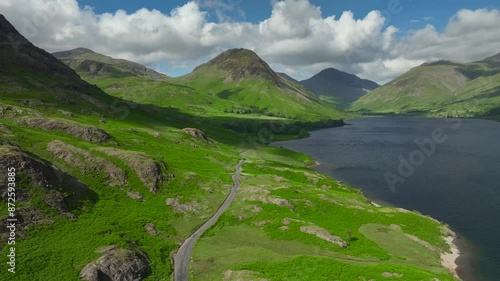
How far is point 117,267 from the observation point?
69.3 metres

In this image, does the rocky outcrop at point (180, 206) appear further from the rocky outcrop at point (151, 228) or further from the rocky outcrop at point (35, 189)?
the rocky outcrop at point (35, 189)

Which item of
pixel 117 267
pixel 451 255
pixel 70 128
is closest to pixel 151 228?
pixel 117 267

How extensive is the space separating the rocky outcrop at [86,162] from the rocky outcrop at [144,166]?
501cm

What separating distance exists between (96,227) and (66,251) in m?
11.9

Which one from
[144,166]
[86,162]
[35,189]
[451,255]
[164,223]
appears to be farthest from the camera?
[144,166]

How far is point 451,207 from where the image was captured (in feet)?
442

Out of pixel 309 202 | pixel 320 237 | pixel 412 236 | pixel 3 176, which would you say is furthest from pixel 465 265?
pixel 3 176

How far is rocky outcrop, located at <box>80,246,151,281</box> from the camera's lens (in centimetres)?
6669

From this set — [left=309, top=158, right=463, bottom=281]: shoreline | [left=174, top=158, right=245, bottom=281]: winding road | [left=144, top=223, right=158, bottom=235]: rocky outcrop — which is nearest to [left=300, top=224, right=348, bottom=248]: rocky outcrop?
[left=309, top=158, right=463, bottom=281]: shoreline

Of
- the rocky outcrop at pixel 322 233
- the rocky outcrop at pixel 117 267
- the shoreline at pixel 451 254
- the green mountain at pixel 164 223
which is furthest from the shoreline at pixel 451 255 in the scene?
the rocky outcrop at pixel 117 267

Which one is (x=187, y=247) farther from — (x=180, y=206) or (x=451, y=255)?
(x=451, y=255)

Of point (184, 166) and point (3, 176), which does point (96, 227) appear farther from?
point (184, 166)

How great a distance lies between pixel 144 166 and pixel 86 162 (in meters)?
18.0

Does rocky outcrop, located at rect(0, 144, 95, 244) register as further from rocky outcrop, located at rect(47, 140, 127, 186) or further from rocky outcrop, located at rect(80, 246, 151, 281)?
rocky outcrop, located at rect(80, 246, 151, 281)
